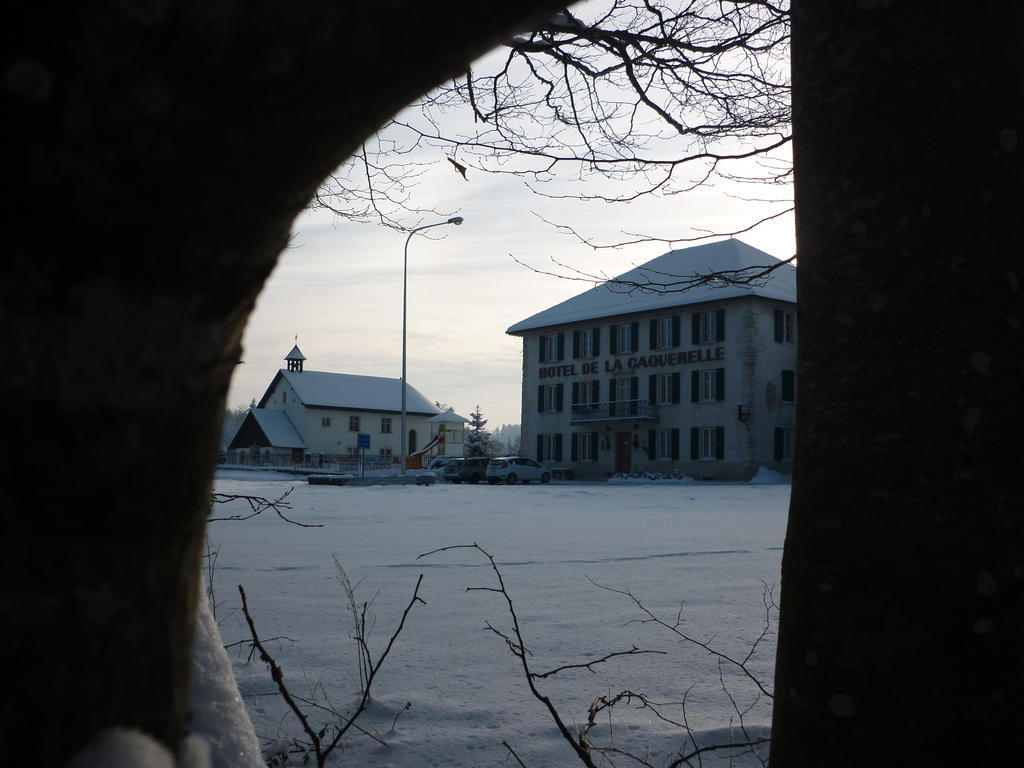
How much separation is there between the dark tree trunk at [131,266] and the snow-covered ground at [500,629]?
7.39 feet

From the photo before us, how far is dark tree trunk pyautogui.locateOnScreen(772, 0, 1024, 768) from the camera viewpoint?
1406mm

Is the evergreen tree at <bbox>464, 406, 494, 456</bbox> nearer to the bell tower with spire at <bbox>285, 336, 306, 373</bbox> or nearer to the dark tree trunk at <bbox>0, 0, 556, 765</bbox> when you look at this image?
the bell tower with spire at <bbox>285, 336, 306, 373</bbox>

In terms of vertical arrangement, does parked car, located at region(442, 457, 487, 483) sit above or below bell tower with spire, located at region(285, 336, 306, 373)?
below

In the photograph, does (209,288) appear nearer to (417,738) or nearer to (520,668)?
(417,738)

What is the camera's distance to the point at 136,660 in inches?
24.1

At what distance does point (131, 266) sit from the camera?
1.80 feet

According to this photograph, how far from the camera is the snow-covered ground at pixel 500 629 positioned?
3066 mm

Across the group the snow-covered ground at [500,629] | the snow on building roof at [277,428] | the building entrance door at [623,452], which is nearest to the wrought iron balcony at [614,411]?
the building entrance door at [623,452]

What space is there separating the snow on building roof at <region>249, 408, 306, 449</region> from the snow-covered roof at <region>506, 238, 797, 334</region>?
71.8 ft

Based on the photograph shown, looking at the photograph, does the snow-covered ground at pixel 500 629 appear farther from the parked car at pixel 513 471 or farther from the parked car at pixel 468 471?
the parked car at pixel 468 471

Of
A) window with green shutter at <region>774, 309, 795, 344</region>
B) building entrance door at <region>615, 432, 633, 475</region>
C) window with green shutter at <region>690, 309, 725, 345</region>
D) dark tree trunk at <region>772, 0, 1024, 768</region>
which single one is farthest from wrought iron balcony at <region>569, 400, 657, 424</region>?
dark tree trunk at <region>772, 0, 1024, 768</region>

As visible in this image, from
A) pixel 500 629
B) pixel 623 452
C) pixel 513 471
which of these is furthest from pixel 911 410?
pixel 623 452

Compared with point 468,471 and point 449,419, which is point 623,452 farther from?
point 449,419

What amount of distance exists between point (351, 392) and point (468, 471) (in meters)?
29.4
